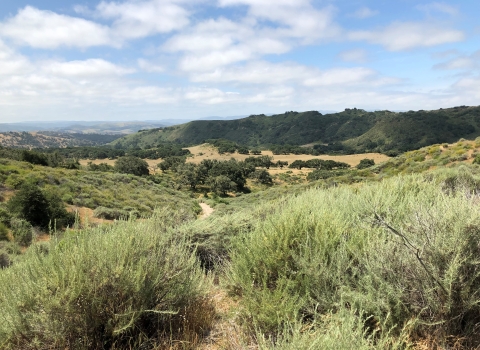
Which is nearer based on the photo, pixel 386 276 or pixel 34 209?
pixel 386 276

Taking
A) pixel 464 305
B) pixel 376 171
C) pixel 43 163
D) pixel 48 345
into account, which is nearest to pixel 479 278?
pixel 464 305

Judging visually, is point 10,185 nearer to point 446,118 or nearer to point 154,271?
point 154,271

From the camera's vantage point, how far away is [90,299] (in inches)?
110

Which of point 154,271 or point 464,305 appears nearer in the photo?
point 464,305

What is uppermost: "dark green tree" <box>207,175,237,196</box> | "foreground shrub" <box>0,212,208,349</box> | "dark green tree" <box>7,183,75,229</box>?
"foreground shrub" <box>0,212,208,349</box>

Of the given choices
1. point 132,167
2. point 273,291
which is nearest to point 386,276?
point 273,291

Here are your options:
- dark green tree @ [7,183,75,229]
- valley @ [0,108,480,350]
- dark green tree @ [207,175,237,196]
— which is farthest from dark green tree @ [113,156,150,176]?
valley @ [0,108,480,350]

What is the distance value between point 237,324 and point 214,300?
0.96 metres

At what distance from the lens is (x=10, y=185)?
1714 cm

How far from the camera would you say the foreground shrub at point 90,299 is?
2.66 m

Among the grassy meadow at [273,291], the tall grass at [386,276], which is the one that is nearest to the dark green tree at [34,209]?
the grassy meadow at [273,291]

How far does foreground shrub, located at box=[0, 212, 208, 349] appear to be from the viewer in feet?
8.73

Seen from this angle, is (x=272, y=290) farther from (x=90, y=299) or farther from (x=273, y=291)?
(x=90, y=299)

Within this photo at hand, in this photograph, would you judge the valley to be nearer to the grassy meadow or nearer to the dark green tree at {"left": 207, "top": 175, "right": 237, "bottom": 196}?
the grassy meadow
